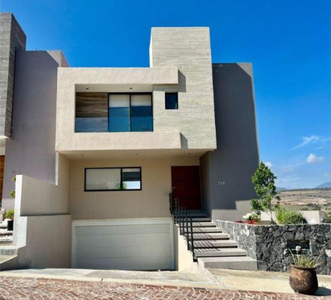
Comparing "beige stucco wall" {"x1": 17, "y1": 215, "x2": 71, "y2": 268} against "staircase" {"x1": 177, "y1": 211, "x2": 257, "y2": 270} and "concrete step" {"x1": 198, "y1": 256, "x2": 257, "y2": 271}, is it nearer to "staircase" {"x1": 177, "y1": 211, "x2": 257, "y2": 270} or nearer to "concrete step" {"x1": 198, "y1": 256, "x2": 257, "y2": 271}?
"staircase" {"x1": 177, "y1": 211, "x2": 257, "y2": 270}

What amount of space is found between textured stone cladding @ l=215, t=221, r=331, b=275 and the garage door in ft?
19.9

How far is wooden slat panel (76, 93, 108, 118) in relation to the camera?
12.7 metres

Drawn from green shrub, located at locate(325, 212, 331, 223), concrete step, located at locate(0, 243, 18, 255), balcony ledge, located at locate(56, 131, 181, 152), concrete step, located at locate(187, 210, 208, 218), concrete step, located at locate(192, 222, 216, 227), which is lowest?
concrete step, located at locate(0, 243, 18, 255)

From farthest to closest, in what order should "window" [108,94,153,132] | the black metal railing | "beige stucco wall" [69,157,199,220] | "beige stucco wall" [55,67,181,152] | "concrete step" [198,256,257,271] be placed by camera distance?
"beige stucco wall" [69,157,199,220] < "window" [108,94,153,132] < "beige stucco wall" [55,67,181,152] < the black metal railing < "concrete step" [198,256,257,271]

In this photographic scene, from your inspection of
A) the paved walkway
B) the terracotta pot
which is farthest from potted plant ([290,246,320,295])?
the paved walkway

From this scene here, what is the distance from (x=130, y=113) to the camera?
12594 millimetres

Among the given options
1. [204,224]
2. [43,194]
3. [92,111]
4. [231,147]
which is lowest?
[204,224]

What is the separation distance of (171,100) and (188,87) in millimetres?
919

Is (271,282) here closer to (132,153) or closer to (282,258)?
(282,258)

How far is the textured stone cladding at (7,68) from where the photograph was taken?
1184 cm

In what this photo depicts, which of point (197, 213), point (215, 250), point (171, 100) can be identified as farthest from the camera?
point (197, 213)

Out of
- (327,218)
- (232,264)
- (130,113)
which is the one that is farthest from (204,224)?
(130,113)

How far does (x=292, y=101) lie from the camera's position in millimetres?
17203

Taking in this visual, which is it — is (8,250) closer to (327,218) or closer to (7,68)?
(7,68)
